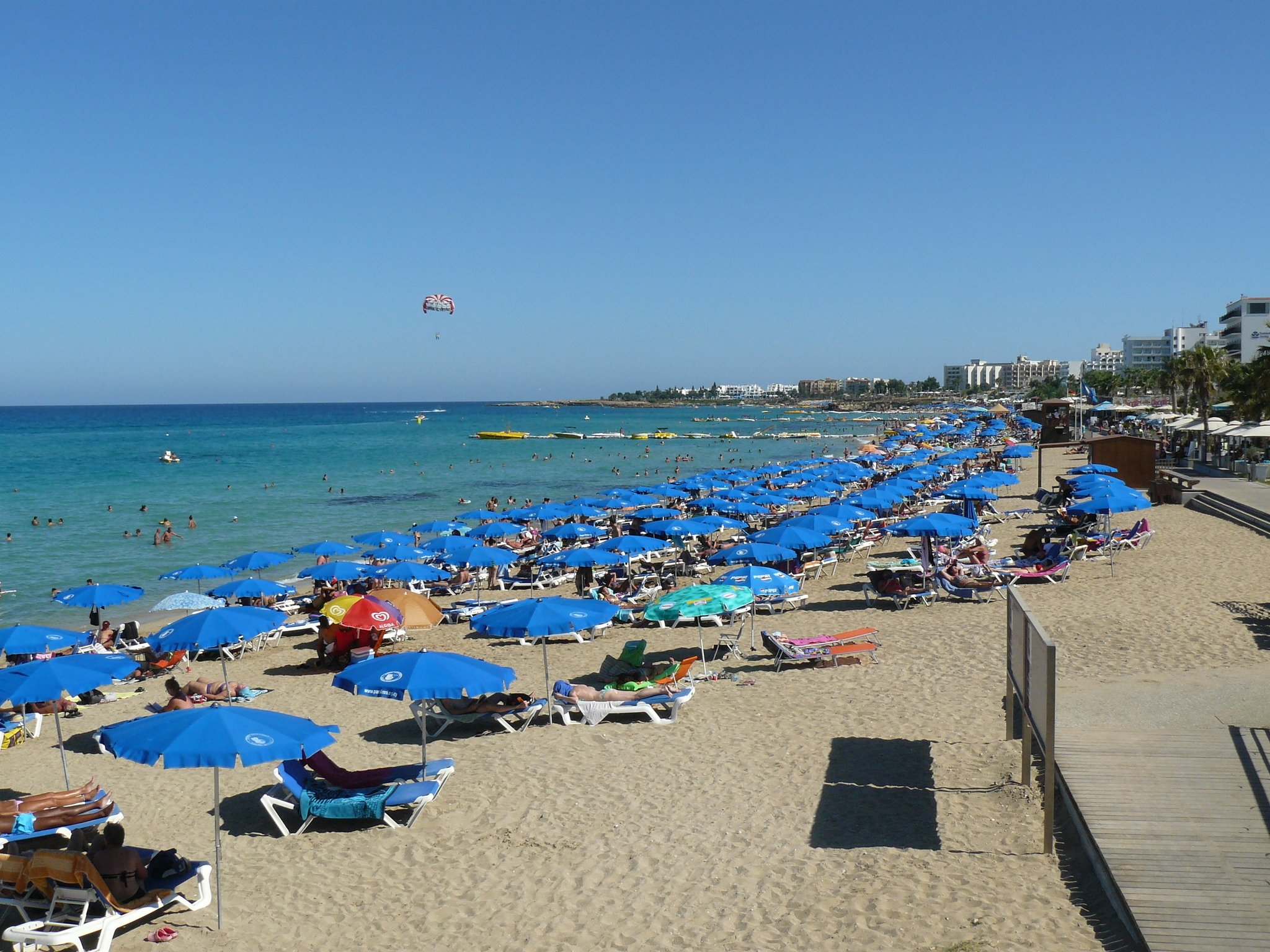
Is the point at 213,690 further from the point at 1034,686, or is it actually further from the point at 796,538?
the point at 1034,686

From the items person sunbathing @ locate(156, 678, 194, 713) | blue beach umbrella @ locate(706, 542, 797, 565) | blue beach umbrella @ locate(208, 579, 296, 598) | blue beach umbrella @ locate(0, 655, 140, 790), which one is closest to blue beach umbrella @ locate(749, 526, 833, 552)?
blue beach umbrella @ locate(706, 542, 797, 565)

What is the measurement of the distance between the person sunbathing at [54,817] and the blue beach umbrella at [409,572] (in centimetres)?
1027

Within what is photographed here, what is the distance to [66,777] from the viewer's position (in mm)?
8594

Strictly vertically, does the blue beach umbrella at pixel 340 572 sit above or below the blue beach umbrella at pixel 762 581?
below

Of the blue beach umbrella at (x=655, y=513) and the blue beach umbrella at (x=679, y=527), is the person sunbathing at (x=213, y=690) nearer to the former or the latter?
the blue beach umbrella at (x=679, y=527)

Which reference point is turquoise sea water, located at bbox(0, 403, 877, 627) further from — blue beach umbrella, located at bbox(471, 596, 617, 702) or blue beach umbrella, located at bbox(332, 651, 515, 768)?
blue beach umbrella, located at bbox(332, 651, 515, 768)

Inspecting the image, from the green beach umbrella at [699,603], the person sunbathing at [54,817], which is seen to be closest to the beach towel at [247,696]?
the person sunbathing at [54,817]

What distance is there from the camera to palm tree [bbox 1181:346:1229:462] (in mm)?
33875

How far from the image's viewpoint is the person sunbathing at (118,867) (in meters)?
5.82

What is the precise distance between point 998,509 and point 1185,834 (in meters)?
22.9

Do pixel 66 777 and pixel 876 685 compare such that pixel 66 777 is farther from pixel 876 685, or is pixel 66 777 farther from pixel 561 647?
pixel 876 685

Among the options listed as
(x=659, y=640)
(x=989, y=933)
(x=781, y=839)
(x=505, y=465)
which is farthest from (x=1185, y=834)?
(x=505, y=465)

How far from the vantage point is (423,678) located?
7852 mm

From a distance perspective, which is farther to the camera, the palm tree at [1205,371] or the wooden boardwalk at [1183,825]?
the palm tree at [1205,371]
